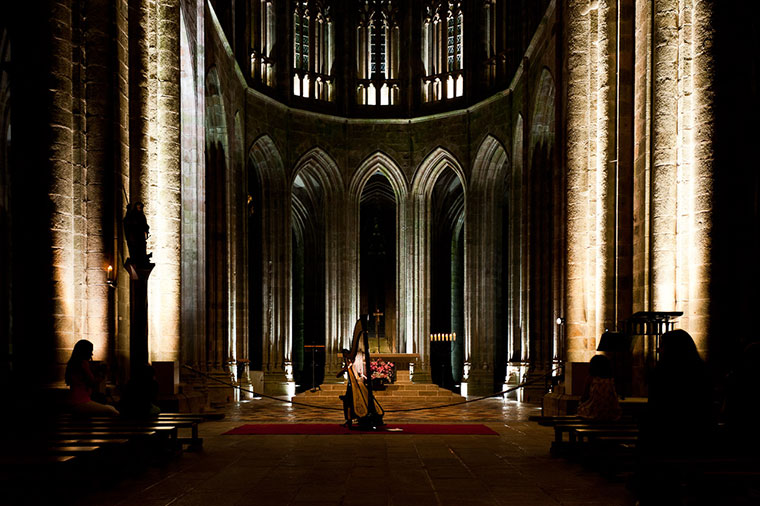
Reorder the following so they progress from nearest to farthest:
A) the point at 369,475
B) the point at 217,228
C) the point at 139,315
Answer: the point at 369,475, the point at 139,315, the point at 217,228

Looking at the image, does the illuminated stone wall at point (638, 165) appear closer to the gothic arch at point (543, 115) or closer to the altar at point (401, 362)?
the gothic arch at point (543, 115)

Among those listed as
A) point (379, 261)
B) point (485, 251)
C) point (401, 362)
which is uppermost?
point (485, 251)

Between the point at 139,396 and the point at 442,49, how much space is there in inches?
874

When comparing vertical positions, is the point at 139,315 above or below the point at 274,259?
below

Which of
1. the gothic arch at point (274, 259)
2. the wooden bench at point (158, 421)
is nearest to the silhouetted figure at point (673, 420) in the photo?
the wooden bench at point (158, 421)

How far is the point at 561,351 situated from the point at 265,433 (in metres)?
9.88

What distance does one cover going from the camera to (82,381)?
8570 millimetres

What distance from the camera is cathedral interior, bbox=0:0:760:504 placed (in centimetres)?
1015

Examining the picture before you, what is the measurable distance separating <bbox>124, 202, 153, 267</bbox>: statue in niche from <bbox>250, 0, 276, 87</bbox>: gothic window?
16.5 metres

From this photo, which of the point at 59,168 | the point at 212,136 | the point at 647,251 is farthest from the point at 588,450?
the point at 212,136

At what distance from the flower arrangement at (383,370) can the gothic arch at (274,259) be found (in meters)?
6.11

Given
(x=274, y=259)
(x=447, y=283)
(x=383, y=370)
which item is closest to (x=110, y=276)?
(x=383, y=370)

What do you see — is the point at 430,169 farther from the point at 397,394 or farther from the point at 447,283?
the point at 397,394

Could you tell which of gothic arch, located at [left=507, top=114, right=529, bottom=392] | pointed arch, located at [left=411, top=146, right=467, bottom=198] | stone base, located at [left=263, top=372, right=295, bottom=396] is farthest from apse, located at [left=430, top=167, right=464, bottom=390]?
stone base, located at [left=263, top=372, right=295, bottom=396]
